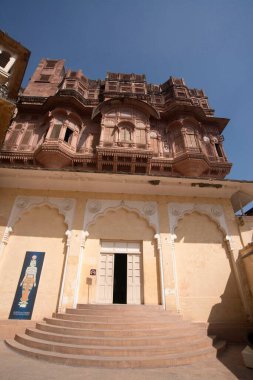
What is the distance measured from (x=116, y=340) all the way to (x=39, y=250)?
4897 mm

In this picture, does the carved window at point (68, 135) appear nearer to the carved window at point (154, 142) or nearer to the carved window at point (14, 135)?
the carved window at point (14, 135)

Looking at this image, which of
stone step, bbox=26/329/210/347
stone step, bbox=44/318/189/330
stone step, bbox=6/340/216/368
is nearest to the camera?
stone step, bbox=6/340/216/368

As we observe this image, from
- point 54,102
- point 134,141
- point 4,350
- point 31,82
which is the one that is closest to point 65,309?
point 4,350

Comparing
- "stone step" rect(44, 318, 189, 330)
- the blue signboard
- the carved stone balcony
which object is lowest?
"stone step" rect(44, 318, 189, 330)

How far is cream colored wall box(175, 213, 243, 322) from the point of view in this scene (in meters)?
7.79

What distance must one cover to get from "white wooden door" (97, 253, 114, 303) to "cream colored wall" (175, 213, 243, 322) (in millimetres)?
2863

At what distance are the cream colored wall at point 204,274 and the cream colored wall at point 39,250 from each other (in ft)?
16.6

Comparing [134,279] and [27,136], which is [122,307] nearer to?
[134,279]

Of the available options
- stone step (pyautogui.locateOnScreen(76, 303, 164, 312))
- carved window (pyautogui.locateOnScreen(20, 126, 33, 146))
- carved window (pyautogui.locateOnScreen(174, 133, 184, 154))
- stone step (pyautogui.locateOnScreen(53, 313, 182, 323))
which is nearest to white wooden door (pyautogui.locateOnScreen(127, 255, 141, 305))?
stone step (pyautogui.locateOnScreen(76, 303, 164, 312))

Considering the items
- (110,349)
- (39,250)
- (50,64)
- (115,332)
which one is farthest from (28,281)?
(50,64)

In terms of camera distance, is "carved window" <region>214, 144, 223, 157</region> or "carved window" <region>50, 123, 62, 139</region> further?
"carved window" <region>214, 144, 223, 157</region>

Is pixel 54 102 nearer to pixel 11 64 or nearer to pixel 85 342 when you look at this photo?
pixel 11 64

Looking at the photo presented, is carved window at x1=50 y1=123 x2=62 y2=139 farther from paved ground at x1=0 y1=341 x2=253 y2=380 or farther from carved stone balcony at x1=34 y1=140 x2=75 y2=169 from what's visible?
paved ground at x1=0 y1=341 x2=253 y2=380

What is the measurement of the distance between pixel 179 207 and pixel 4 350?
A: 26.4 ft
